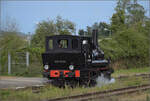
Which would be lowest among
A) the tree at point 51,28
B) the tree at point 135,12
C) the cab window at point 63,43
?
the cab window at point 63,43

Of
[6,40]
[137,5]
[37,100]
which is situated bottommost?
[37,100]

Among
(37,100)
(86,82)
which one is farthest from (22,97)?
(86,82)

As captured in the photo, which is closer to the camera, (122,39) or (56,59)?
(56,59)

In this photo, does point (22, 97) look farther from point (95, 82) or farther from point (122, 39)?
point (122, 39)

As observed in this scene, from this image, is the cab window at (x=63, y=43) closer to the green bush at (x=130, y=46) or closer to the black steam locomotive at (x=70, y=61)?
the black steam locomotive at (x=70, y=61)

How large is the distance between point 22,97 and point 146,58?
21096 millimetres

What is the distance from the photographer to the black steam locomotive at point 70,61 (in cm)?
1227

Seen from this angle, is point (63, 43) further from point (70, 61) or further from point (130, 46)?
point (130, 46)

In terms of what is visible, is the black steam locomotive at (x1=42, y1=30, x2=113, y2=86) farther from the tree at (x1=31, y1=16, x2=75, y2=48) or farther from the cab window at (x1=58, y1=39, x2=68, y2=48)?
the tree at (x1=31, y1=16, x2=75, y2=48)

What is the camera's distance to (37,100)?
8.72 metres

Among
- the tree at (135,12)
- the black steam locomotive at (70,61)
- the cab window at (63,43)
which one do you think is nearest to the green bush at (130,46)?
the black steam locomotive at (70,61)

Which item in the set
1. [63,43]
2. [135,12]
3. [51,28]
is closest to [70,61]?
[63,43]

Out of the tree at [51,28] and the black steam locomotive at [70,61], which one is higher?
the tree at [51,28]

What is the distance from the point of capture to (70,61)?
1234cm
